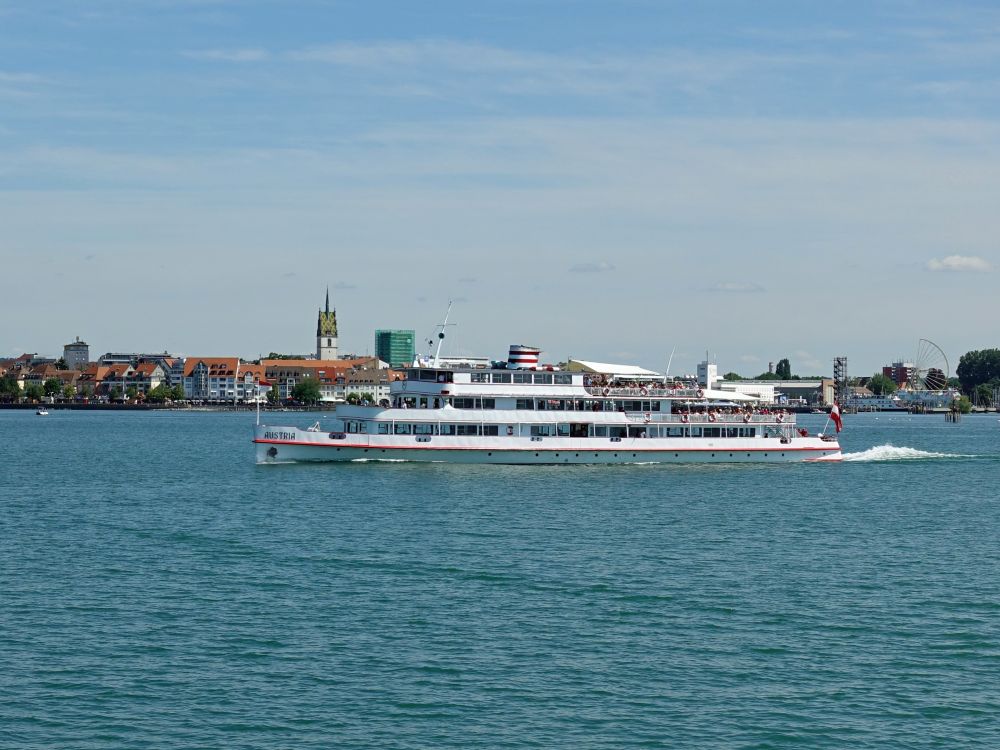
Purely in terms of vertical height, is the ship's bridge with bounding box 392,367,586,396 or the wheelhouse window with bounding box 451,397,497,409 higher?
the ship's bridge with bounding box 392,367,586,396

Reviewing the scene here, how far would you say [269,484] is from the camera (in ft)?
219

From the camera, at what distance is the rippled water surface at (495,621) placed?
2430 cm

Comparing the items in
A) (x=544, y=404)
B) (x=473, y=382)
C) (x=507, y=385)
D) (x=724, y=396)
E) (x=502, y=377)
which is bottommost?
(x=544, y=404)

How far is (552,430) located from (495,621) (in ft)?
150

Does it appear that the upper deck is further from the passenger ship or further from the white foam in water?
the white foam in water

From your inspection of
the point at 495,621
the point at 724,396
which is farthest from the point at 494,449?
the point at 495,621

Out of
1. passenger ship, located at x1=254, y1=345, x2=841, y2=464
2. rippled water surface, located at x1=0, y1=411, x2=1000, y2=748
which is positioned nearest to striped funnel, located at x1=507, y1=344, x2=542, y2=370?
passenger ship, located at x1=254, y1=345, x2=841, y2=464

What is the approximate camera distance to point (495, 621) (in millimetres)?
32188

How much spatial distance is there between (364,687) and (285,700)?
1.74 m

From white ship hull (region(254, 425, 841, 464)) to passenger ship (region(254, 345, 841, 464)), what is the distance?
0.06 metres

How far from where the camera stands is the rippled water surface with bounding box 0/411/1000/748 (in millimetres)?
24297

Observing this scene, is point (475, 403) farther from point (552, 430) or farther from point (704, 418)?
point (704, 418)

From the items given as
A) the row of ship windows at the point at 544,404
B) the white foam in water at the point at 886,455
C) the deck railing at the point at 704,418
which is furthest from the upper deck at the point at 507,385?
the white foam in water at the point at 886,455

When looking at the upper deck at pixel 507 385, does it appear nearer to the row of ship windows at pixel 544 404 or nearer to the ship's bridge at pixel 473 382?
the ship's bridge at pixel 473 382
